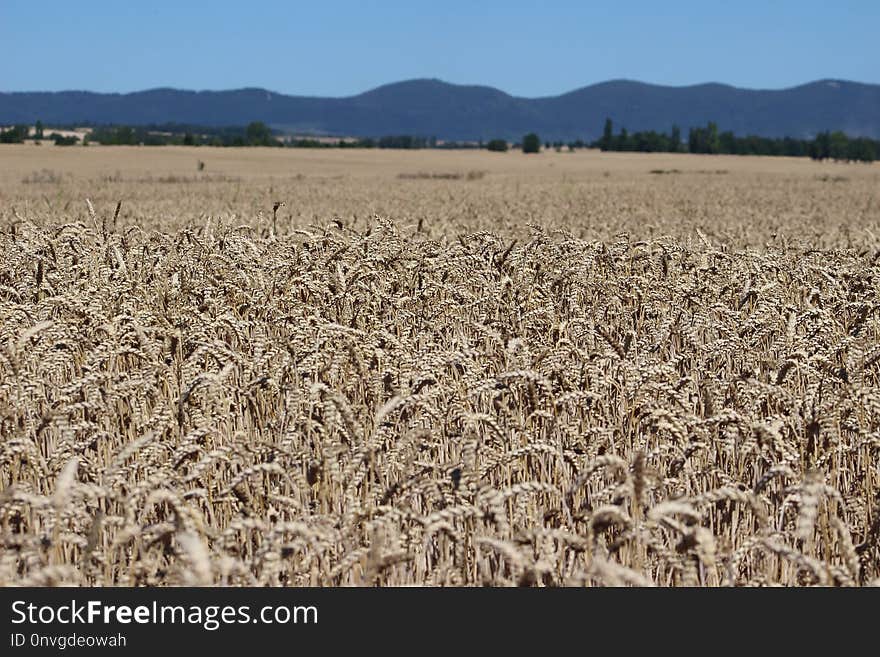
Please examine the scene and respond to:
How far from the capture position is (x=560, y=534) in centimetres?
267

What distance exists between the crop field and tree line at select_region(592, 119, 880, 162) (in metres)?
122

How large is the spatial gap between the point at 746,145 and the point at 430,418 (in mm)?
149114

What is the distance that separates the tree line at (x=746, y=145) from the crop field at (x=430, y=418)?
122 metres

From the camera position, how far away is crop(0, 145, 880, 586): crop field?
3088mm

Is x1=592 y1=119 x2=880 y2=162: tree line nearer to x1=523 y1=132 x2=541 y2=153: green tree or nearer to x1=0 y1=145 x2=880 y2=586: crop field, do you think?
x1=523 y1=132 x2=541 y2=153: green tree

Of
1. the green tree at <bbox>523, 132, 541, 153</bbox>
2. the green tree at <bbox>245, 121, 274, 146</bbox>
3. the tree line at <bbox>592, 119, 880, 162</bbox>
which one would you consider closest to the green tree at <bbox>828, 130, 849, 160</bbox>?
the tree line at <bbox>592, 119, 880, 162</bbox>

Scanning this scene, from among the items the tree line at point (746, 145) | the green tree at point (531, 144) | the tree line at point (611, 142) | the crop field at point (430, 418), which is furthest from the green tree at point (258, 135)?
the crop field at point (430, 418)

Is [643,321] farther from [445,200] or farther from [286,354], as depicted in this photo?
[445,200]

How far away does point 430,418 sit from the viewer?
4.91 metres

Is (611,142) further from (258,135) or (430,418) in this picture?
(430,418)

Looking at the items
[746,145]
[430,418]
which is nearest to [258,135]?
[746,145]
